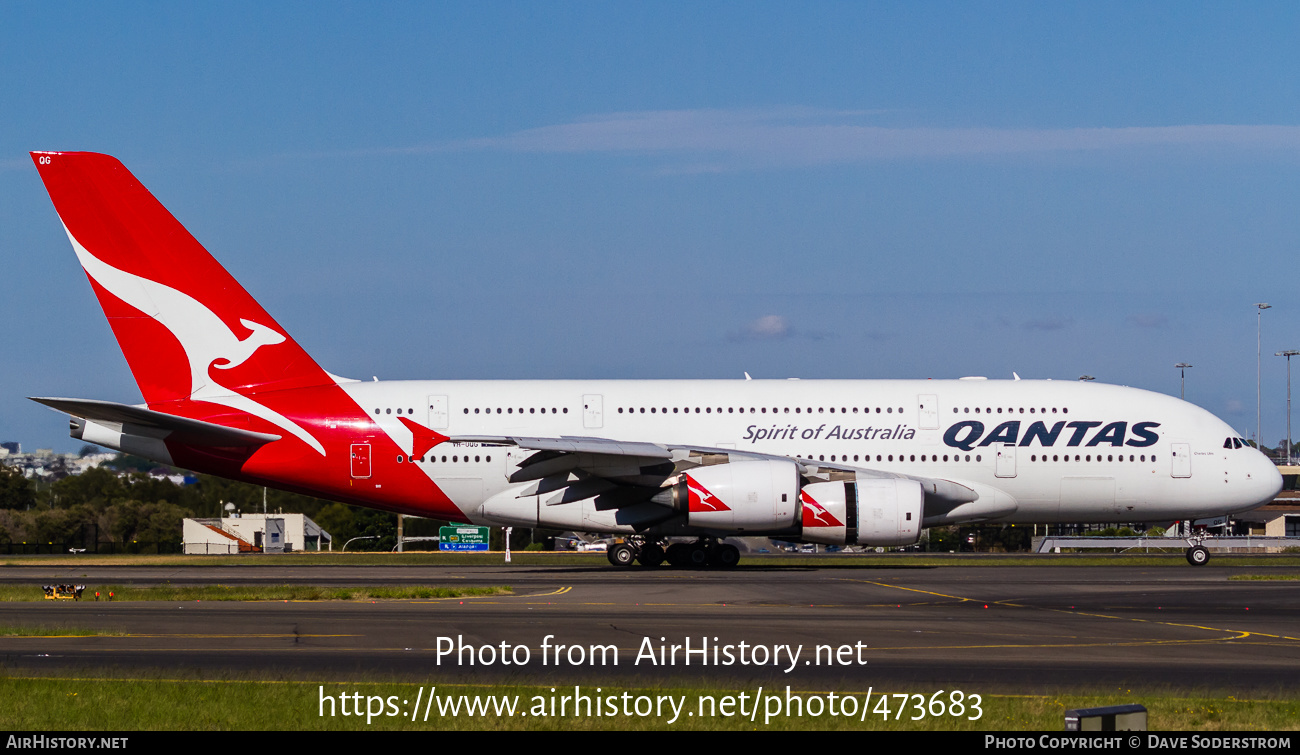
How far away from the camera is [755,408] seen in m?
34.7

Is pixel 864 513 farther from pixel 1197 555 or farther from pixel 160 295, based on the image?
pixel 160 295

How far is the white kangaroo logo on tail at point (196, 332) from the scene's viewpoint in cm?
3372

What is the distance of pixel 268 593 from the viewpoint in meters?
24.8

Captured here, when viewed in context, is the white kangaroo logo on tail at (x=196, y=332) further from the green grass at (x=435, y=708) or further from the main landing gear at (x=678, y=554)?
the green grass at (x=435, y=708)

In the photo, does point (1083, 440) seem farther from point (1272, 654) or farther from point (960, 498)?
point (1272, 654)

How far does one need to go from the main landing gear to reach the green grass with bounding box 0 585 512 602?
8472 mm

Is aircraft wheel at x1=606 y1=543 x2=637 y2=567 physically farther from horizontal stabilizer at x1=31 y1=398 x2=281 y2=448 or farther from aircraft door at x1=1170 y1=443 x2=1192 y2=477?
aircraft door at x1=1170 y1=443 x2=1192 y2=477

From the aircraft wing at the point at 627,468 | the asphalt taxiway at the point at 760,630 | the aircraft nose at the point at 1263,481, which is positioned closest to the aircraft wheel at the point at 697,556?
the aircraft wing at the point at 627,468

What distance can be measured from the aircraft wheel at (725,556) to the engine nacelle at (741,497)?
2.23 meters

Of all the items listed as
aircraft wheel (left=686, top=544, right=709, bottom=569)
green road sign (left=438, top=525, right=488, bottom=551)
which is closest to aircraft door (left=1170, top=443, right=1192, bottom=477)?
aircraft wheel (left=686, top=544, right=709, bottom=569)

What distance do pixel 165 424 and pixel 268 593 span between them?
9.26 m

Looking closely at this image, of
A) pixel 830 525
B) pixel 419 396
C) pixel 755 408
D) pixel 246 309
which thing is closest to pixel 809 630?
pixel 830 525

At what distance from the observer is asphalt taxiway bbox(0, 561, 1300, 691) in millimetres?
14094

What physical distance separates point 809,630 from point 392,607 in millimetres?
7689
